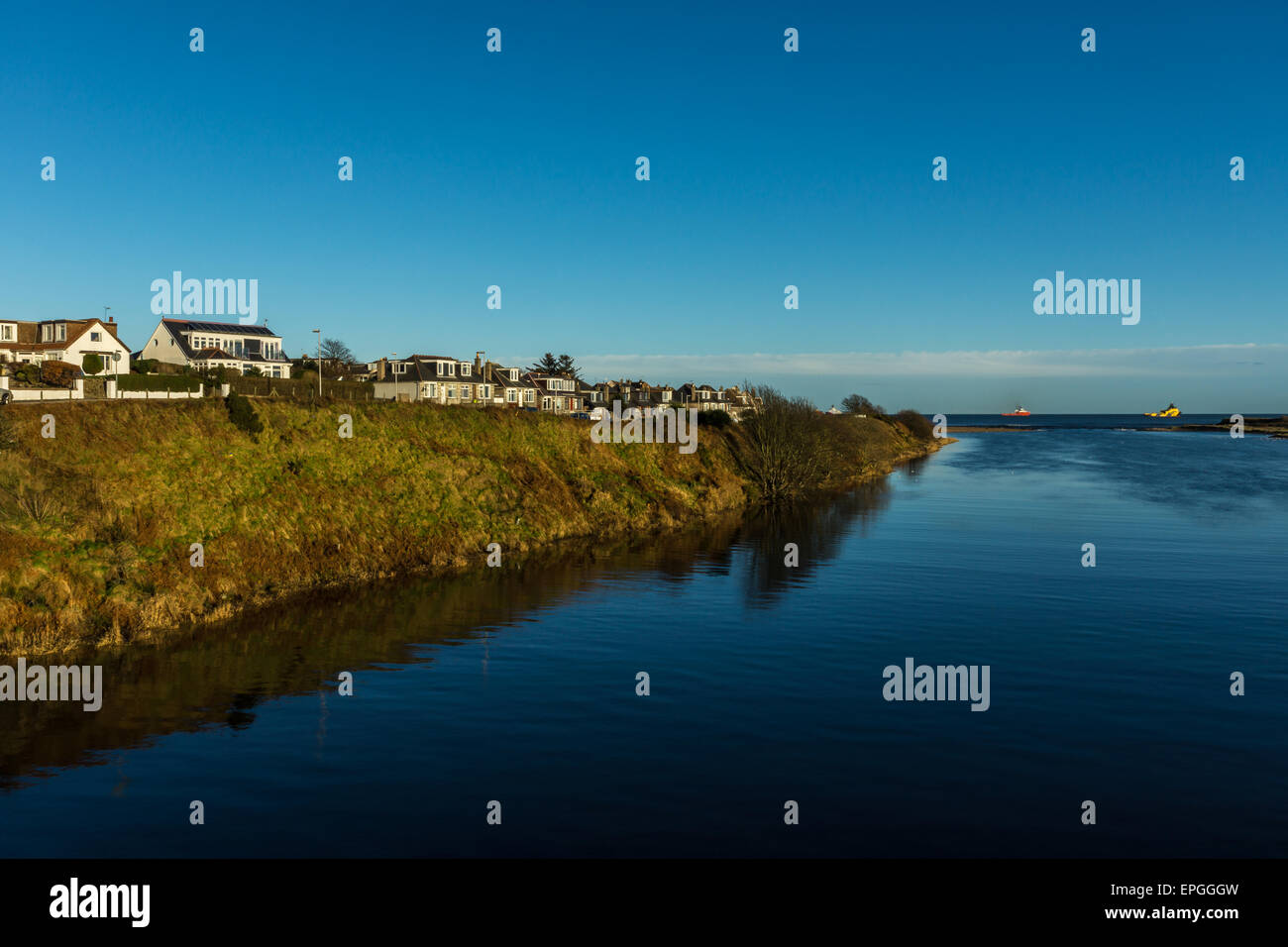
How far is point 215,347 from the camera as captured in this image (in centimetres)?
12369

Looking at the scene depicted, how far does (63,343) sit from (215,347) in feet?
81.5

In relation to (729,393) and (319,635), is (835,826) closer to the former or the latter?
(319,635)

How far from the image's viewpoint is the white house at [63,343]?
98.3 meters

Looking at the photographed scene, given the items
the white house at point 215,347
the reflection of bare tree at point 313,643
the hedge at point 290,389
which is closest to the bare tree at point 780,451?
the reflection of bare tree at point 313,643

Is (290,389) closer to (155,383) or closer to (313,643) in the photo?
(155,383)

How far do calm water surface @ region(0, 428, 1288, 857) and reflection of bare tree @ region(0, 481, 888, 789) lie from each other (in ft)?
0.58

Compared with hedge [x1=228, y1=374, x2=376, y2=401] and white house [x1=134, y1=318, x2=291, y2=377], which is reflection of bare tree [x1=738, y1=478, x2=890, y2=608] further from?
white house [x1=134, y1=318, x2=291, y2=377]

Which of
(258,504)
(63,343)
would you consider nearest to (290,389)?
(258,504)

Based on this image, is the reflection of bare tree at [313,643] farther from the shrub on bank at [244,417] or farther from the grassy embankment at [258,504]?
the shrub on bank at [244,417]

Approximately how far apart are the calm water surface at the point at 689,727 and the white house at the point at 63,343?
248ft

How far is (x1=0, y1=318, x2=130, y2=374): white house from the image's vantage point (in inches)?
3871

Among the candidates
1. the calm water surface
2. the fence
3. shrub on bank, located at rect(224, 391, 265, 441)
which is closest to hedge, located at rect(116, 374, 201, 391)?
the fence
